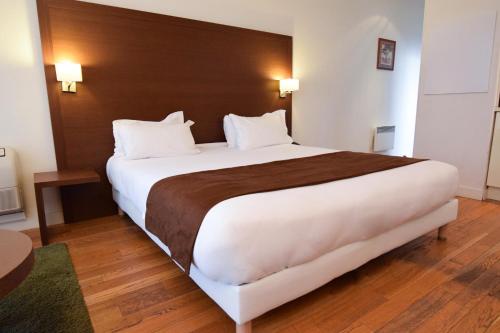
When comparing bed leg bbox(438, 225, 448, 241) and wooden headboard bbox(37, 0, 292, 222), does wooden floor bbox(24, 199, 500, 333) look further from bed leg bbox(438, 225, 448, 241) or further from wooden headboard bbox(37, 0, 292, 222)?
wooden headboard bbox(37, 0, 292, 222)

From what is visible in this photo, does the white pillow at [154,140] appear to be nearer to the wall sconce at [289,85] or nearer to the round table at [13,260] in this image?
the round table at [13,260]

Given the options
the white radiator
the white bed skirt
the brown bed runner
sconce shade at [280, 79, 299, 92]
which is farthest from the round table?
sconce shade at [280, 79, 299, 92]

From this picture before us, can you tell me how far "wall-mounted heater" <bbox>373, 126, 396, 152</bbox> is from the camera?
16.2ft

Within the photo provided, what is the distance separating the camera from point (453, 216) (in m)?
2.22

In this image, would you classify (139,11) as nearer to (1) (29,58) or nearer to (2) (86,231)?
(1) (29,58)

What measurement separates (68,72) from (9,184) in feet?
3.12

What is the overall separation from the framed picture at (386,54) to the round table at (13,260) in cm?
495

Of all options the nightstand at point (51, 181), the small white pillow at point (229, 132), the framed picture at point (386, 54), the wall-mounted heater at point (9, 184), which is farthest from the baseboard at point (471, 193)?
the wall-mounted heater at point (9, 184)

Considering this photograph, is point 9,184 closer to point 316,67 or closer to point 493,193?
point 316,67

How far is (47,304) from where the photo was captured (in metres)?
1.55

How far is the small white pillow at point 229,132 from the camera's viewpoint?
3.18 meters

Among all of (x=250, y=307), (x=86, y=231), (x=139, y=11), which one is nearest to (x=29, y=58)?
(x=139, y=11)

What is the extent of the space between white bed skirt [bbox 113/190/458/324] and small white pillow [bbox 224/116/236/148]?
183cm

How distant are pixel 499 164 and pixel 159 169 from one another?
11.0 feet
